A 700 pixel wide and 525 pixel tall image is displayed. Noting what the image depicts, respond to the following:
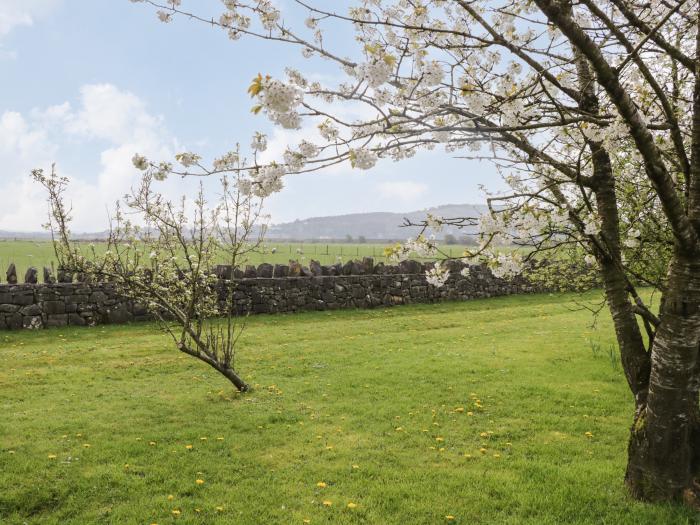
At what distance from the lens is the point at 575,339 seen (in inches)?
549

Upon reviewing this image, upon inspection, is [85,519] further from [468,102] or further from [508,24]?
[508,24]

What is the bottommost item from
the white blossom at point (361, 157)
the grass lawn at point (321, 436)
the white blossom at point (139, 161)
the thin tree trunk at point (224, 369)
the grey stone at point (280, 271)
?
the grass lawn at point (321, 436)

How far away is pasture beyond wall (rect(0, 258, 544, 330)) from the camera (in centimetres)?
1537

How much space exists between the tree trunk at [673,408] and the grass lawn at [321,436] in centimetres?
26

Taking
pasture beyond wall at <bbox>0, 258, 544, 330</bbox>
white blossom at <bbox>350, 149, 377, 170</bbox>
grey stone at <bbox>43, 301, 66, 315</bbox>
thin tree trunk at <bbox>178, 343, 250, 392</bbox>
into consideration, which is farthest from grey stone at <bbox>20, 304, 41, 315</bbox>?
white blossom at <bbox>350, 149, 377, 170</bbox>

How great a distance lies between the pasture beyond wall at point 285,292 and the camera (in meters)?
15.4

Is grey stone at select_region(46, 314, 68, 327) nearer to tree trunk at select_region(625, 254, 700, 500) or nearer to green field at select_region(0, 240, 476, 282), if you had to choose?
green field at select_region(0, 240, 476, 282)

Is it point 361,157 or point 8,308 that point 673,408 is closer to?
point 361,157

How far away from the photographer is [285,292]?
1875 centimetres

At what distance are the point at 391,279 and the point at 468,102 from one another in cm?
1624

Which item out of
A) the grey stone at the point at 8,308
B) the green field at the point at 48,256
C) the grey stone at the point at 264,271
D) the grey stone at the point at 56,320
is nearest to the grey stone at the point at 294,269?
the grey stone at the point at 264,271

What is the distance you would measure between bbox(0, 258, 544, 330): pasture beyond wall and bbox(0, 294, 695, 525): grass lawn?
240 cm

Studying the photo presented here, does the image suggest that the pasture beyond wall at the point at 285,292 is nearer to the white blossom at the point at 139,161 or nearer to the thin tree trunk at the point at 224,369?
the thin tree trunk at the point at 224,369

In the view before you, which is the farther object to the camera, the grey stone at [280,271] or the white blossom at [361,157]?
the grey stone at [280,271]
